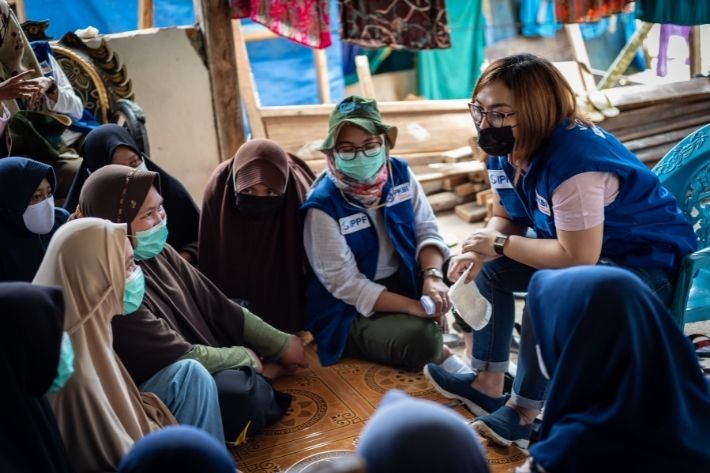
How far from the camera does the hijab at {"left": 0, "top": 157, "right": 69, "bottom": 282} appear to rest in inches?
115

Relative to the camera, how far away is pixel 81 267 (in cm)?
209

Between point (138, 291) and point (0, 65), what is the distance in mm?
2095

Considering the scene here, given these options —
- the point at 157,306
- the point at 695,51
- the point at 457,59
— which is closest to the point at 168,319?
the point at 157,306

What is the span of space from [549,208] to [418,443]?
142cm

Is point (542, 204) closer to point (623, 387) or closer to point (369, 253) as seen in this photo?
point (369, 253)

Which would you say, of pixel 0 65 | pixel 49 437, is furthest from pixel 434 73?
pixel 49 437

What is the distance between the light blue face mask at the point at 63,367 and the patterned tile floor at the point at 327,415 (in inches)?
40.3

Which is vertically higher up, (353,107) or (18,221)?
(353,107)

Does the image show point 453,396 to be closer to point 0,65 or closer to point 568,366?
point 568,366

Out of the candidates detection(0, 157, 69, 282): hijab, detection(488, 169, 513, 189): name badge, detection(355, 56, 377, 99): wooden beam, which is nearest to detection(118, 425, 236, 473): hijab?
detection(0, 157, 69, 282): hijab

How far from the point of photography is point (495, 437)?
2748 mm

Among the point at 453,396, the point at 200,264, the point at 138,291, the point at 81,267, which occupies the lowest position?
the point at 453,396

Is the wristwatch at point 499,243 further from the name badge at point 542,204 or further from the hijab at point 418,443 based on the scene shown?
the hijab at point 418,443

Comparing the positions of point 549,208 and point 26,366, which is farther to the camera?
point 549,208
